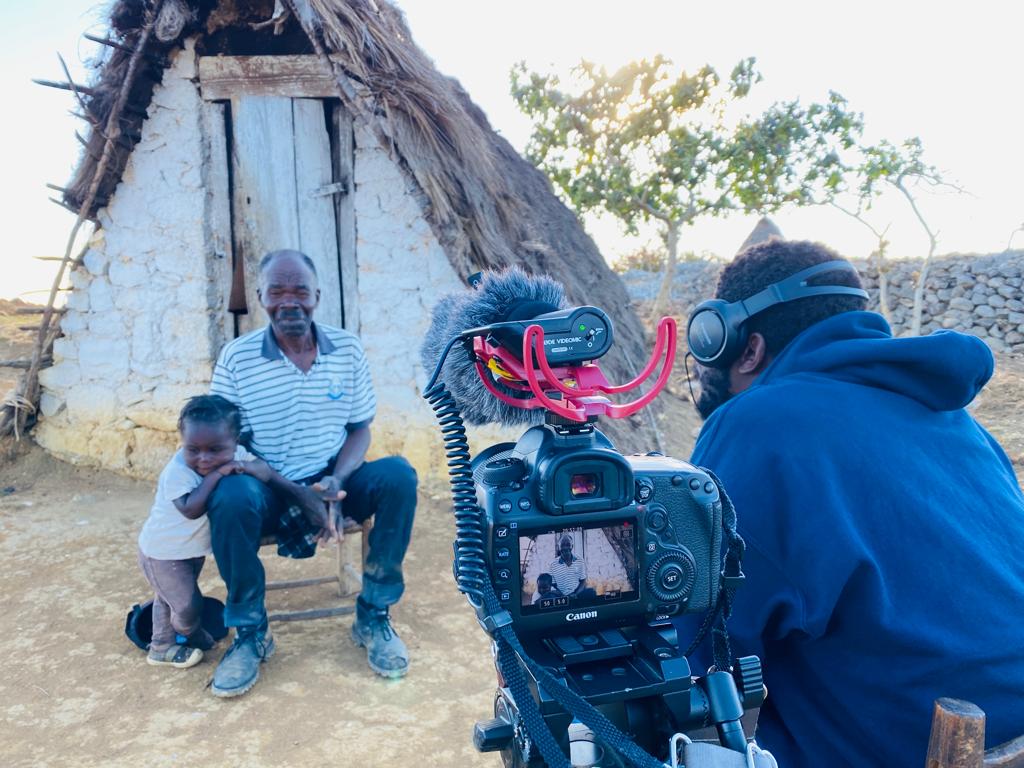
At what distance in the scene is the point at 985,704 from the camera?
4.51 ft

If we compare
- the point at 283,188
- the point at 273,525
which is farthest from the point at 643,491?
the point at 283,188

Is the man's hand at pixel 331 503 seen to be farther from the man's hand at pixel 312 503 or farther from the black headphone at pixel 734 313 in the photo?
the black headphone at pixel 734 313

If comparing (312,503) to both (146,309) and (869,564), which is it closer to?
(869,564)

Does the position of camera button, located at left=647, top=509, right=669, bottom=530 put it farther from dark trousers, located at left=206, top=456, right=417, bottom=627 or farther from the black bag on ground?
the black bag on ground

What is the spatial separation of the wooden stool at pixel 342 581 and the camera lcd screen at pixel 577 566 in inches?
90.3

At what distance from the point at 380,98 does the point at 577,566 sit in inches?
155

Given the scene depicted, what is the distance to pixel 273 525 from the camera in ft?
10.3

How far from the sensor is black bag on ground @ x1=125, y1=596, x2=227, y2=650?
3.18m

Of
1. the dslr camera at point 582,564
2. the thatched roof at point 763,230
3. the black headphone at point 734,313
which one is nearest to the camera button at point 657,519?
the dslr camera at point 582,564

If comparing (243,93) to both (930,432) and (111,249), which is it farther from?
(930,432)

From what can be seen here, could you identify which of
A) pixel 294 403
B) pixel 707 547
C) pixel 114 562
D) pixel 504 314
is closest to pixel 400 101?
pixel 294 403

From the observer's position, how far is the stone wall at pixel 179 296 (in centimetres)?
492

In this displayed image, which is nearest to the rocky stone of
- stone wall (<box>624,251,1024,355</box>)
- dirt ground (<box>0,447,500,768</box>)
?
stone wall (<box>624,251,1024,355</box>)

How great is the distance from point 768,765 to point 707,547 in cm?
31
